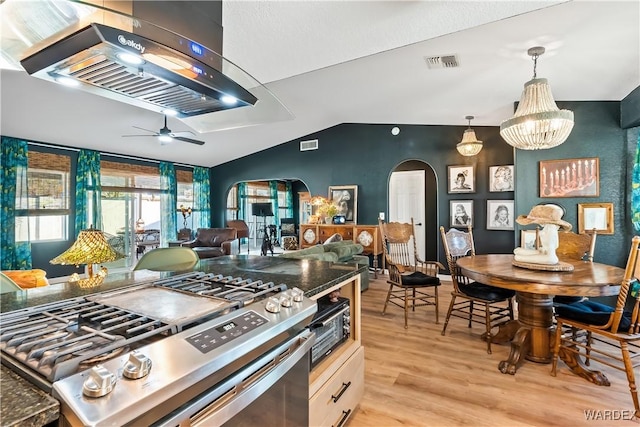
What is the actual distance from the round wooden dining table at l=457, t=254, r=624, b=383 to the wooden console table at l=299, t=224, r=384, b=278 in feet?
9.87

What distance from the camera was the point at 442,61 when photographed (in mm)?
3195

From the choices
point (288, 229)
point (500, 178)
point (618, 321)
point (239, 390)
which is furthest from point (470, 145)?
point (288, 229)

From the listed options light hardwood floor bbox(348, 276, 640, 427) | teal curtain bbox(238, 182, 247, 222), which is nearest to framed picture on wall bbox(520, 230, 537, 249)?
light hardwood floor bbox(348, 276, 640, 427)

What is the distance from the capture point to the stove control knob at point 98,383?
22.2 inches

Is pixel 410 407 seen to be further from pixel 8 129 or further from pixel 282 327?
pixel 8 129

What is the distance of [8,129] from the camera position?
4.79m

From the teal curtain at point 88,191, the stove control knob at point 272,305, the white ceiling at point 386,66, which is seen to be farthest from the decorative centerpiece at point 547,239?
the teal curtain at point 88,191

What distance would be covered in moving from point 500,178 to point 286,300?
5370 millimetres

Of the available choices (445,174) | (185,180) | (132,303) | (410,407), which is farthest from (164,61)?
(185,180)

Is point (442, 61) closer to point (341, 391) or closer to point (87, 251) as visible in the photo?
point (341, 391)

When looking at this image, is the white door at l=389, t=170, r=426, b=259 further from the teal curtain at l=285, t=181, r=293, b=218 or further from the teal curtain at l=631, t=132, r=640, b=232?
the teal curtain at l=285, t=181, r=293, b=218

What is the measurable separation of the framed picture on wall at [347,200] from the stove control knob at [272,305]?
545 centimetres

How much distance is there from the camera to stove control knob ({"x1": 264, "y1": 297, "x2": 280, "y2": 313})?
1032 mm

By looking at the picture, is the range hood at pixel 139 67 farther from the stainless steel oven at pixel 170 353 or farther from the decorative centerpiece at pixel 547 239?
the decorative centerpiece at pixel 547 239
